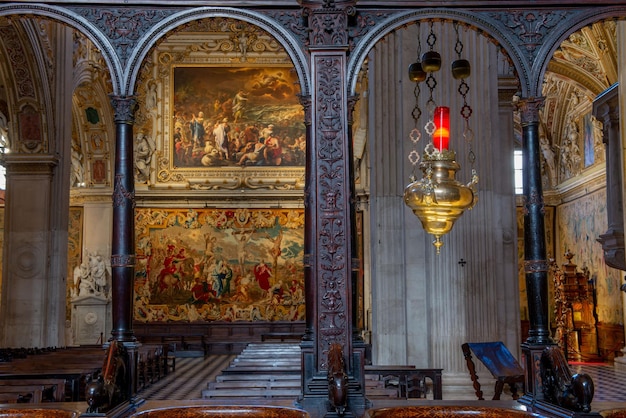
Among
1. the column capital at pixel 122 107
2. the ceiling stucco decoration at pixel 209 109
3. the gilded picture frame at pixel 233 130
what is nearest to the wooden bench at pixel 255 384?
the column capital at pixel 122 107

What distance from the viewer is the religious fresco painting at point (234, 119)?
21.6 m

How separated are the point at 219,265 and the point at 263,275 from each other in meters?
1.32

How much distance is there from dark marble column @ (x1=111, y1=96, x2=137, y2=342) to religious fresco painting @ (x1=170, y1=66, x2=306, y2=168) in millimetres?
A: 15834

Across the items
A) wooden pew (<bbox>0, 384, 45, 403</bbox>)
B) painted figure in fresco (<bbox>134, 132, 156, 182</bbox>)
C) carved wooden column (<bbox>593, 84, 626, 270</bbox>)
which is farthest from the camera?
painted figure in fresco (<bbox>134, 132, 156, 182</bbox>)

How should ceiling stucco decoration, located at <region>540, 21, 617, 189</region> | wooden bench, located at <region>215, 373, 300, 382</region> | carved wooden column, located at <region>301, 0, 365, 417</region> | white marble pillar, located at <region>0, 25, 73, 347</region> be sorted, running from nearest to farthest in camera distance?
carved wooden column, located at <region>301, 0, 365, 417</region> → wooden bench, located at <region>215, 373, 300, 382</region> → white marble pillar, located at <region>0, 25, 73, 347</region> → ceiling stucco decoration, located at <region>540, 21, 617, 189</region>

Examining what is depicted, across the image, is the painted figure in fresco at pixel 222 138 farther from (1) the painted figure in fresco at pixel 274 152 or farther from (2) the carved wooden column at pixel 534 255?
(2) the carved wooden column at pixel 534 255

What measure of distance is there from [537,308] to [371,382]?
314 centimetres

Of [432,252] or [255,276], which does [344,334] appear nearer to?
[432,252]

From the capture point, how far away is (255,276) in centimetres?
2136

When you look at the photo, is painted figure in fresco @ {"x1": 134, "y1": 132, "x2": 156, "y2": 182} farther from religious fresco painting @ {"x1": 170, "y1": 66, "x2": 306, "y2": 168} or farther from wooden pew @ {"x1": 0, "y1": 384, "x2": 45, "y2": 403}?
wooden pew @ {"x1": 0, "y1": 384, "x2": 45, "y2": 403}

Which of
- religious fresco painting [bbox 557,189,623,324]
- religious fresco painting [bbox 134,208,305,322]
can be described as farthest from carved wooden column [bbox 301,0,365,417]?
religious fresco painting [bbox 134,208,305,322]

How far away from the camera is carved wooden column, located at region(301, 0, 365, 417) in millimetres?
5523

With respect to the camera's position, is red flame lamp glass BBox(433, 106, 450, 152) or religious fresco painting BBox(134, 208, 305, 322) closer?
red flame lamp glass BBox(433, 106, 450, 152)

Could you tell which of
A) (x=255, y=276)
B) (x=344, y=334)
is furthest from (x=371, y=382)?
(x=255, y=276)
